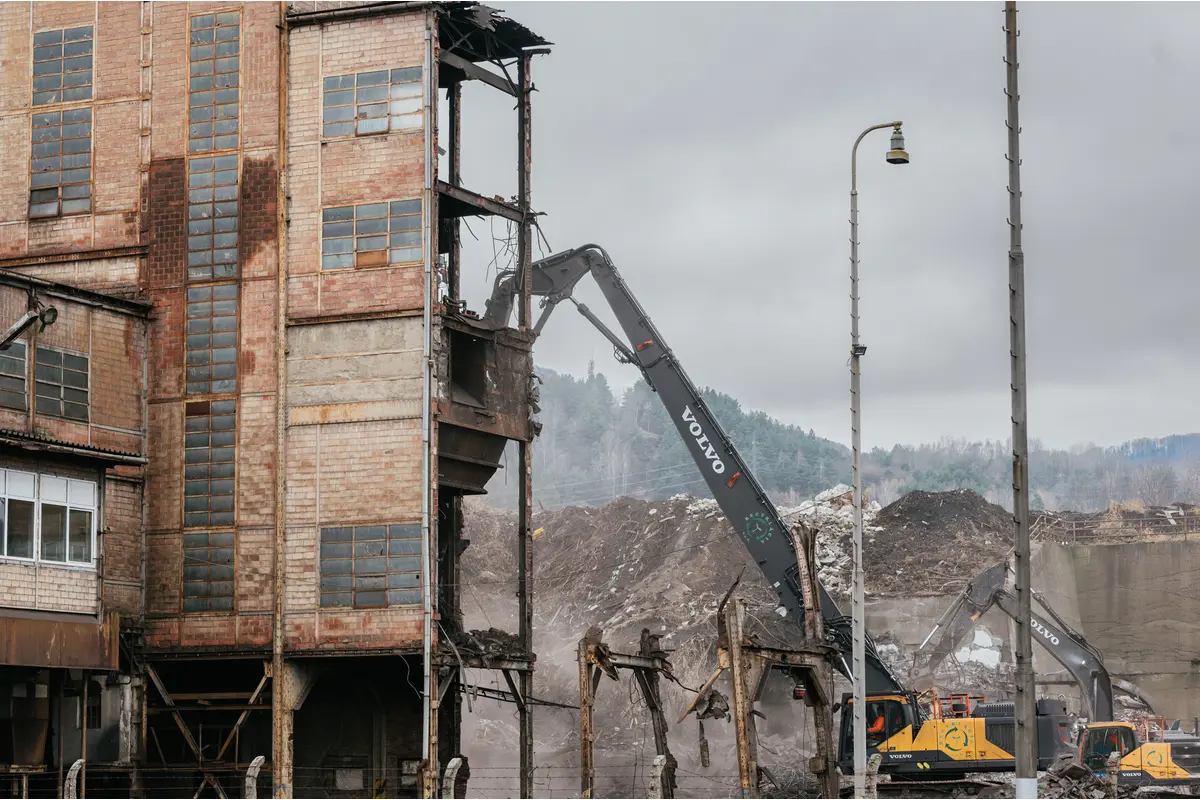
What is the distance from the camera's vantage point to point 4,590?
98.5ft

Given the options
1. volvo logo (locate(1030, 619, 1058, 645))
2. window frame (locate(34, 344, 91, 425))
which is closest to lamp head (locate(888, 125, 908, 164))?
window frame (locate(34, 344, 91, 425))

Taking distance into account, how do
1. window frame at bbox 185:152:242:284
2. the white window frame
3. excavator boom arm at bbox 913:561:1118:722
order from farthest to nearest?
excavator boom arm at bbox 913:561:1118:722 < window frame at bbox 185:152:242:284 < the white window frame

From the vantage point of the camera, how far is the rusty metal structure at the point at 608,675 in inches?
1212

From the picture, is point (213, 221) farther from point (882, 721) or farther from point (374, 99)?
point (882, 721)

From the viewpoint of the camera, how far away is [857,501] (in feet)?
89.2

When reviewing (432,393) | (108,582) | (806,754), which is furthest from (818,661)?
(806,754)

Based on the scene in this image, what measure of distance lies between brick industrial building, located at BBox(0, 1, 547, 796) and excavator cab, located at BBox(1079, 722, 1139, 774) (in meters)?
14.2

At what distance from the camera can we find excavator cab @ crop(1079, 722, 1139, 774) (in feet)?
128

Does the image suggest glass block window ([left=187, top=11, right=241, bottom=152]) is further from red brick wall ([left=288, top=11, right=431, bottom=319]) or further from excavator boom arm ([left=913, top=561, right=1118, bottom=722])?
excavator boom arm ([left=913, top=561, right=1118, bottom=722])

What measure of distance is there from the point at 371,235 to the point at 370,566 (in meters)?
7.66

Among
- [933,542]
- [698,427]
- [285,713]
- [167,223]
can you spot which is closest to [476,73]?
[167,223]

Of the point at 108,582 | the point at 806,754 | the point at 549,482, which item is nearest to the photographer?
the point at 108,582

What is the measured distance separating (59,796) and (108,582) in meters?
4.86

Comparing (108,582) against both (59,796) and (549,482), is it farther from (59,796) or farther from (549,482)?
(549,482)
